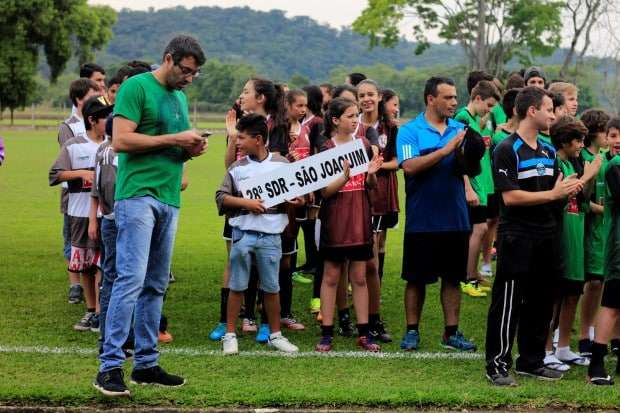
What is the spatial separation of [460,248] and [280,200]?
1547mm

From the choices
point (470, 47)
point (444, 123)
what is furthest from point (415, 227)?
point (470, 47)

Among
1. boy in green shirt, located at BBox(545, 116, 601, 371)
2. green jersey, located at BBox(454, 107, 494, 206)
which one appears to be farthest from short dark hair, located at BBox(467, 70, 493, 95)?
boy in green shirt, located at BBox(545, 116, 601, 371)

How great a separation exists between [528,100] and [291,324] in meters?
3.15

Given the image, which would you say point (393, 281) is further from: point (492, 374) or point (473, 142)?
point (492, 374)

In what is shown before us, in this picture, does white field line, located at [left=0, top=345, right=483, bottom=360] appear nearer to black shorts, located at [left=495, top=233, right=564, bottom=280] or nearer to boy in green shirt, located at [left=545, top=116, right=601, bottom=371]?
boy in green shirt, located at [left=545, top=116, right=601, bottom=371]

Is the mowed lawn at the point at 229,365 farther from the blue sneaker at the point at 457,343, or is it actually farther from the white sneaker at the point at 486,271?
the white sneaker at the point at 486,271

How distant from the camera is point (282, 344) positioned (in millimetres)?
7648

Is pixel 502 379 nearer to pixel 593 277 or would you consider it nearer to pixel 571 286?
pixel 571 286

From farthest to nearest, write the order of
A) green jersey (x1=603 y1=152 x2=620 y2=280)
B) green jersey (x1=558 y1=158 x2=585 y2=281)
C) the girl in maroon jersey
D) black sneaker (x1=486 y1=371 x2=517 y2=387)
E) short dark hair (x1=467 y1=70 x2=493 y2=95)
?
short dark hair (x1=467 y1=70 x2=493 y2=95)
the girl in maroon jersey
green jersey (x1=558 y1=158 x2=585 y2=281)
green jersey (x1=603 y1=152 x2=620 y2=280)
black sneaker (x1=486 y1=371 x2=517 y2=387)

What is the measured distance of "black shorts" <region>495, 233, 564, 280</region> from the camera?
6723 mm

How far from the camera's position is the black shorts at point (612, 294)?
22.2ft

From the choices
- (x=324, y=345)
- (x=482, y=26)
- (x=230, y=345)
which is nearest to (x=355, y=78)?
Answer: (x=324, y=345)

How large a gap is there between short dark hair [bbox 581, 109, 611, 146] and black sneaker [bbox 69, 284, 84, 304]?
516cm

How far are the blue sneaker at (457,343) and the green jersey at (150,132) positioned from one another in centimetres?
279
